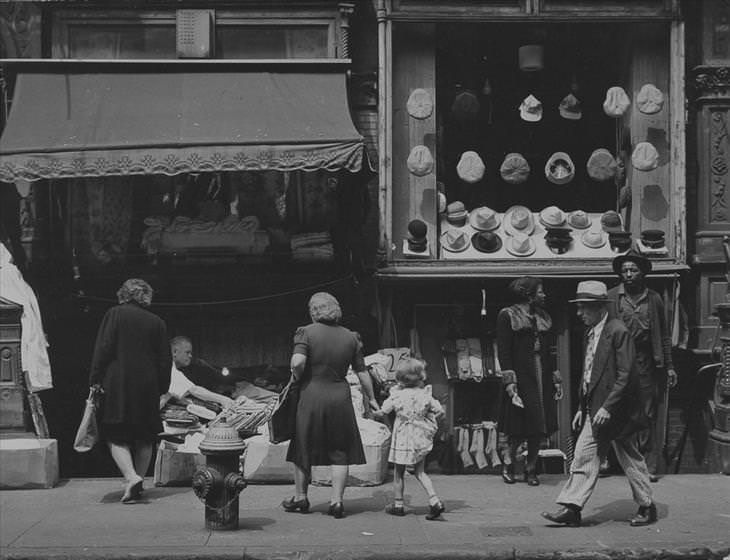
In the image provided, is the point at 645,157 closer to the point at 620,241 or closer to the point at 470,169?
the point at 620,241

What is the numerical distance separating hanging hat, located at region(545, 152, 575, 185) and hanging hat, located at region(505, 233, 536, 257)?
79 centimetres

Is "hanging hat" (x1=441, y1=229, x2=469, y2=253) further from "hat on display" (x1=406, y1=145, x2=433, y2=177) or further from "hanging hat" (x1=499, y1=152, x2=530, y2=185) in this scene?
"hanging hat" (x1=499, y1=152, x2=530, y2=185)

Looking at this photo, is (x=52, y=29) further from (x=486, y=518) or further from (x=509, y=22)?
(x=486, y=518)

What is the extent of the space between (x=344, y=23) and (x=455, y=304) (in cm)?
321

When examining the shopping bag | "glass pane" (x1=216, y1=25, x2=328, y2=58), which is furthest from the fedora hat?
"glass pane" (x1=216, y1=25, x2=328, y2=58)

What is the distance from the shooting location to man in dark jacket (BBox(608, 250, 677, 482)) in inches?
439

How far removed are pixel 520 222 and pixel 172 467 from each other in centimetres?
463

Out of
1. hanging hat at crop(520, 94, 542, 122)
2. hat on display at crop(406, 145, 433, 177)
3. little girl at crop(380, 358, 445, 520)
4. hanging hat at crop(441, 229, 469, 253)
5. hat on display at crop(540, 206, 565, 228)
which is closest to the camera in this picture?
little girl at crop(380, 358, 445, 520)

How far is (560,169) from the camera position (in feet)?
43.7

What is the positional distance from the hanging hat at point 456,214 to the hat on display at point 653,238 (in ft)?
6.30

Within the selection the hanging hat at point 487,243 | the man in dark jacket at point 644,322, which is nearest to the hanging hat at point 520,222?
the hanging hat at point 487,243

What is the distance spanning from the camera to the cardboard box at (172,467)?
11.0m

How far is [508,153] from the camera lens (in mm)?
13664

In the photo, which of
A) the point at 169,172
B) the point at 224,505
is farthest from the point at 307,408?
the point at 169,172
